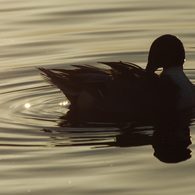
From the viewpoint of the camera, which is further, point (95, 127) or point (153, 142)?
point (95, 127)

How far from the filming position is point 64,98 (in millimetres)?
11500

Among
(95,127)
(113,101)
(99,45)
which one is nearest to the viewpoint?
(95,127)

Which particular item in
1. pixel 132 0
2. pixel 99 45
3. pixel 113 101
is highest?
pixel 132 0

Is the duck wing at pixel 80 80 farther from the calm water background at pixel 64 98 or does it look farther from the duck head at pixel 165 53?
the duck head at pixel 165 53

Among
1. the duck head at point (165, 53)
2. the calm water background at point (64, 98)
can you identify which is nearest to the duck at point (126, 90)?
the duck head at point (165, 53)

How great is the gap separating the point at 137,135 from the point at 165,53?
208 cm

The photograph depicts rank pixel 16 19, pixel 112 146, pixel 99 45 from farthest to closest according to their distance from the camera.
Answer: pixel 16 19 → pixel 99 45 → pixel 112 146

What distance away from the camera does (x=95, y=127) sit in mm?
9797

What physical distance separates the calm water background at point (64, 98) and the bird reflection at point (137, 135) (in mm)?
26

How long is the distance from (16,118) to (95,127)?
1.16 metres

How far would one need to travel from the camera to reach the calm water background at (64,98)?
766 cm

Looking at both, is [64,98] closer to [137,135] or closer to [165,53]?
[165,53]

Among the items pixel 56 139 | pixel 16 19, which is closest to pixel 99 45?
pixel 16 19

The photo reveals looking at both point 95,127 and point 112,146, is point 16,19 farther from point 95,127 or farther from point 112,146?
point 112,146
